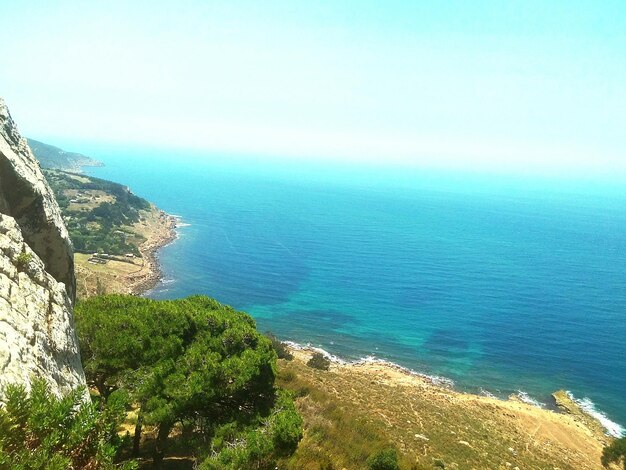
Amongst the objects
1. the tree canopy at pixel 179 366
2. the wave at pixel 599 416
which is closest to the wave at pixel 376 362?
the wave at pixel 599 416

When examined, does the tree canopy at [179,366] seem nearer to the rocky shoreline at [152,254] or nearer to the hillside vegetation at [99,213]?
the rocky shoreline at [152,254]

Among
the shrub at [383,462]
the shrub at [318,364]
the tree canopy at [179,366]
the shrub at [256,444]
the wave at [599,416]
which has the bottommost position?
the wave at [599,416]

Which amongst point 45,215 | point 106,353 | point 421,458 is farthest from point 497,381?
point 45,215

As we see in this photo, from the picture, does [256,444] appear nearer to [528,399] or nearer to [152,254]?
[528,399]

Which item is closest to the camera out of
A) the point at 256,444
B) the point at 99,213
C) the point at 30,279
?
the point at 30,279

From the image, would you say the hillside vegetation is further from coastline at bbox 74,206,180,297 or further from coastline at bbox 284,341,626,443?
coastline at bbox 284,341,626,443

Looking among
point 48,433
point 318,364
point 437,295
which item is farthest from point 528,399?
point 48,433
